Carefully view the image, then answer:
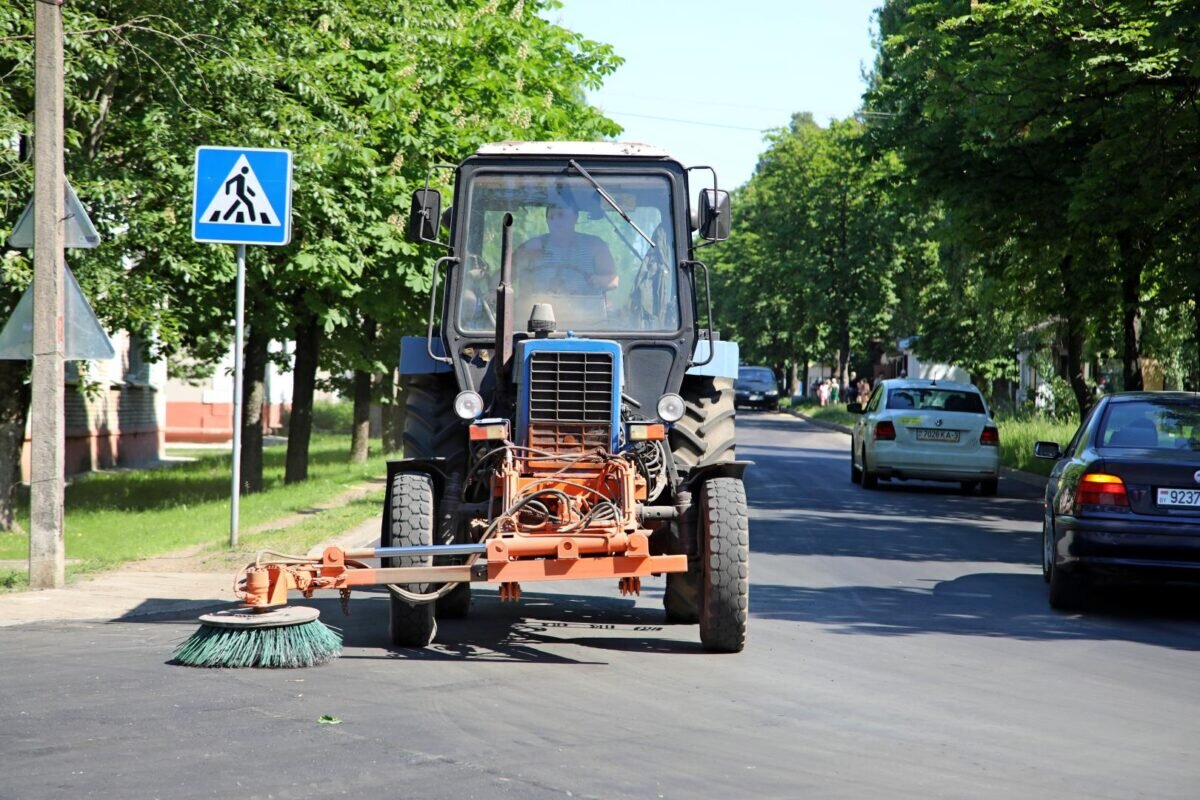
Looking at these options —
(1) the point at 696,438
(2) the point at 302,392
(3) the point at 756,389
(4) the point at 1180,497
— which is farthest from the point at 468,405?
(3) the point at 756,389

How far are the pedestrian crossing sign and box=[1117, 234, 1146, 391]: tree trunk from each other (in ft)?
43.5

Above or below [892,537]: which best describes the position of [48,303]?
above

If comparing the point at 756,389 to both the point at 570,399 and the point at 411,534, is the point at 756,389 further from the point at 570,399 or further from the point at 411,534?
the point at 411,534

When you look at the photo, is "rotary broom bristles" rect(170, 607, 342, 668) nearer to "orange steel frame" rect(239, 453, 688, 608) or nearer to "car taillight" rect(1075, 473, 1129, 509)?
"orange steel frame" rect(239, 453, 688, 608)

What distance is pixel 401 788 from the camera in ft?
18.5

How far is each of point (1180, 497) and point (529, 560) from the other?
16.2 ft

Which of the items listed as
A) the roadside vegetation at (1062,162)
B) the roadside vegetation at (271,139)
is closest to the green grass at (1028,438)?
the roadside vegetation at (1062,162)

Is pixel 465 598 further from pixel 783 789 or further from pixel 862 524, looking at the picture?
pixel 862 524

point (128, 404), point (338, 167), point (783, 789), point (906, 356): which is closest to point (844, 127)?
point (906, 356)

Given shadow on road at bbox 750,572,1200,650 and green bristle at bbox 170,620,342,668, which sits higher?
green bristle at bbox 170,620,342,668

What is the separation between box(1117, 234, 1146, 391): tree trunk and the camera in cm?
2269

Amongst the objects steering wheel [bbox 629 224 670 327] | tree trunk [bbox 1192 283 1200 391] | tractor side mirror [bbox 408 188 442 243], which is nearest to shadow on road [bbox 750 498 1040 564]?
tree trunk [bbox 1192 283 1200 391]

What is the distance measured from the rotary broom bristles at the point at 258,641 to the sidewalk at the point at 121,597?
253cm

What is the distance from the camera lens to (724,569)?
8.68 m
